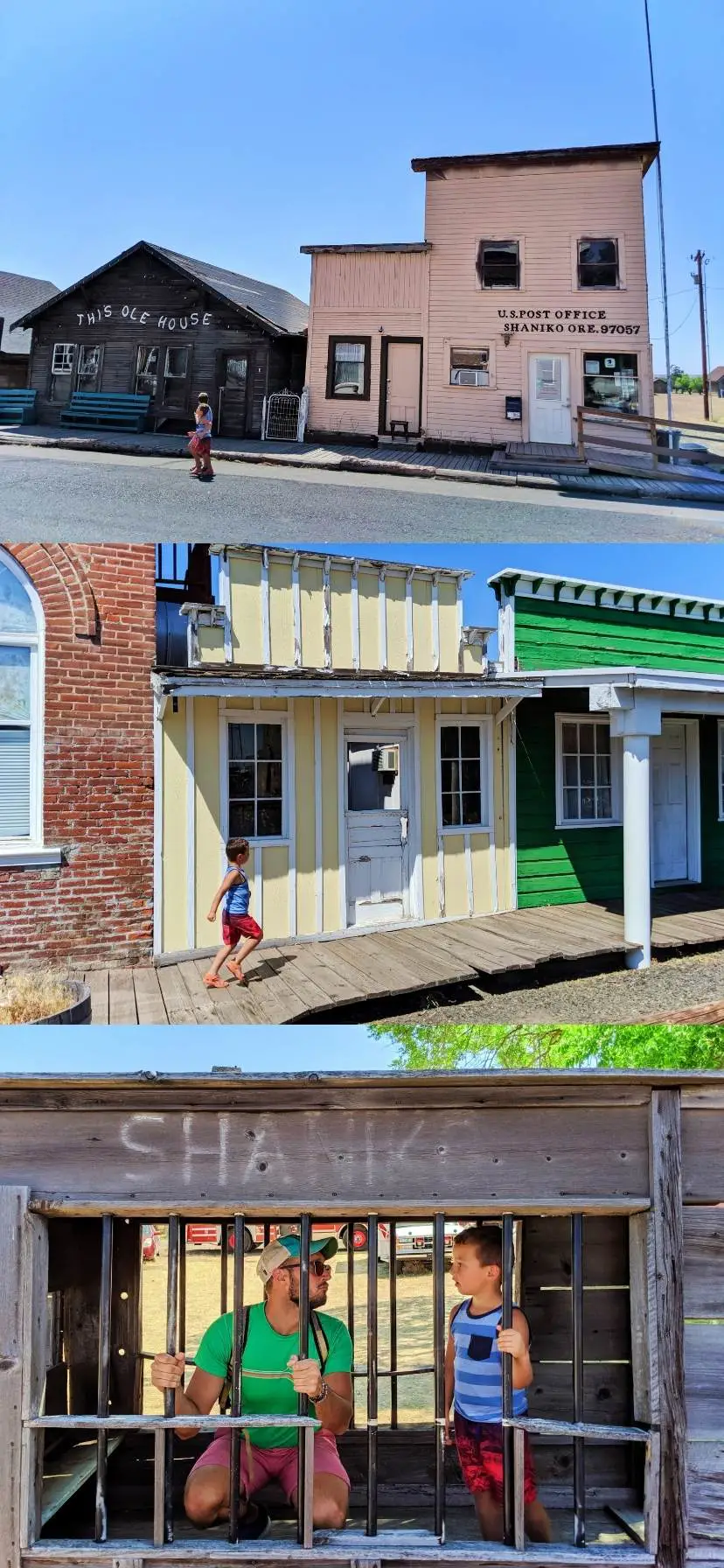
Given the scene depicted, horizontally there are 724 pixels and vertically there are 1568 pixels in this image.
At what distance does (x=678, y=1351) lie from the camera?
2.19 metres

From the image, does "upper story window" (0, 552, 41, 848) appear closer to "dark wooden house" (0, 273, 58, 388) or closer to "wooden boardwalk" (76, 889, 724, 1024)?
"wooden boardwalk" (76, 889, 724, 1024)

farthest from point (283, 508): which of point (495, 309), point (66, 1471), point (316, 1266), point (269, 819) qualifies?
point (66, 1471)

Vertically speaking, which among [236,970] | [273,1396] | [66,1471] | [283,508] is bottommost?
[66,1471]

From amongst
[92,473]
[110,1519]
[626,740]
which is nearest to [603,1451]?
[110,1519]

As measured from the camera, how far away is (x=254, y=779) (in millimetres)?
2684

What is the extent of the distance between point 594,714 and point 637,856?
77 cm

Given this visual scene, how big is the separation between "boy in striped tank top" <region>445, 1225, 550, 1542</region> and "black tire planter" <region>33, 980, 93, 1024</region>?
51.6 inches

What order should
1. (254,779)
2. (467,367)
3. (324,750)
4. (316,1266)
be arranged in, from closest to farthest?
(316,1266) → (254,779) → (324,750) → (467,367)

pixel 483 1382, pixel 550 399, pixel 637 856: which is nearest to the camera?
pixel 483 1382

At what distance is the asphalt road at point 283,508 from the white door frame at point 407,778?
2.42 ft

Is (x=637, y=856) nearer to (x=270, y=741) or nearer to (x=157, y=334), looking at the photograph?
(x=270, y=741)

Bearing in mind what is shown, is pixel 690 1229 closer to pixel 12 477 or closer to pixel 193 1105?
pixel 193 1105

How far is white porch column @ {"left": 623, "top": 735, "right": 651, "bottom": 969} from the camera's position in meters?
3.57

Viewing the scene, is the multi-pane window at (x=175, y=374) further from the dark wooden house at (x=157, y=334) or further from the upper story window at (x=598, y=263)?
the upper story window at (x=598, y=263)
